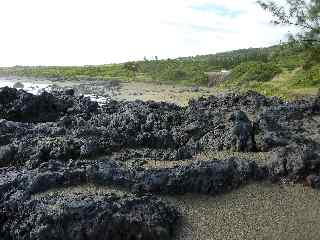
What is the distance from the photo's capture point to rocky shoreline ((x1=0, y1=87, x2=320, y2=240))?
11.2m

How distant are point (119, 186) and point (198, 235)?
2107mm

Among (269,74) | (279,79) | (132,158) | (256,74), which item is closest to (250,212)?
(132,158)

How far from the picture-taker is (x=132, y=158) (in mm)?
14430

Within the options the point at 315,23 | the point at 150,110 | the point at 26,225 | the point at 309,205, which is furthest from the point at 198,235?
the point at 315,23

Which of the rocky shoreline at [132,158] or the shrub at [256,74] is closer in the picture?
the rocky shoreline at [132,158]

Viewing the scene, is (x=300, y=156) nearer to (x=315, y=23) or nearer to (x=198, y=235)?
(x=198, y=235)

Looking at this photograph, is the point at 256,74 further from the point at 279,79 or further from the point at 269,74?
the point at 279,79

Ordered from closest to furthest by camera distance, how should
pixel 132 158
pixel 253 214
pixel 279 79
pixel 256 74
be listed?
pixel 253 214
pixel 132 158
pixel 279 79
pixel 256 74

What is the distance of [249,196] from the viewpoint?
12.5 metres

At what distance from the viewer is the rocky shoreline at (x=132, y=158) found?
36.7ft

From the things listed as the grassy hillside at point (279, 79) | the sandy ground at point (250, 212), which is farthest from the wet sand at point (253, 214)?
the grassy hillside at point (279, 79)

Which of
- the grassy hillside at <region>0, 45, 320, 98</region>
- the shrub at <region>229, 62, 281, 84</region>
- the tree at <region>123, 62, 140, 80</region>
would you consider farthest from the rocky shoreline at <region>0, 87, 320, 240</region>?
the tree at <region>123, 62, 140, 80</region>

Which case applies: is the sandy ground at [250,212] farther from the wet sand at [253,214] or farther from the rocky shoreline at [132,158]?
the rocky shoreline at [132,158]

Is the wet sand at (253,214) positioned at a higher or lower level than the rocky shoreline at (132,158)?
lower
